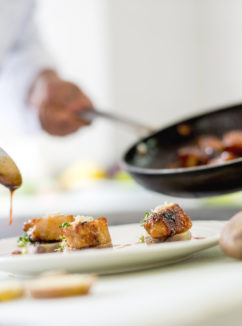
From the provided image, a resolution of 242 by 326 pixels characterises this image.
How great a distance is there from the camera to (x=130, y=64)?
4688mm

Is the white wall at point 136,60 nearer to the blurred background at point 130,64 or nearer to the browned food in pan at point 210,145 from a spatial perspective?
the blurred background at point 130,64

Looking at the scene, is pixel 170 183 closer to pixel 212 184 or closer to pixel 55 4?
pixel 212 184

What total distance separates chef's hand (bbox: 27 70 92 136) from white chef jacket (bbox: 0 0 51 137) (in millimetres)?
128

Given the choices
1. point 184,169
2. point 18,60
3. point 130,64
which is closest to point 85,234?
point 184,169

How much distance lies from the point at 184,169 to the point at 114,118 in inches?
13.8

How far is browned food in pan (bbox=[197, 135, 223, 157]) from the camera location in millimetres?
1169

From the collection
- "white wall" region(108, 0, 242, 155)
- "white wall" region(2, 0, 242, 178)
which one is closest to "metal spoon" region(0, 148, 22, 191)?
"white wall" region(2, 0, 242, 178)

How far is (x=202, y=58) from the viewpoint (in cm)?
504

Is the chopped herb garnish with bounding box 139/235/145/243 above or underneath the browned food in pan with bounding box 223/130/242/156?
underneath

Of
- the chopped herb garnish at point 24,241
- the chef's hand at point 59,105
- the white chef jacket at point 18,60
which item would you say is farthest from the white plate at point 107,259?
the white chef jacket at point 18,60

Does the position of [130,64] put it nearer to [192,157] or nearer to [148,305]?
[192,157]

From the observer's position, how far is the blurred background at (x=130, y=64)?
4.31 metres

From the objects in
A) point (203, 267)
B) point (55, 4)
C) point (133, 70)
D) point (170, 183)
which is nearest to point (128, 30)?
point (133, 70)

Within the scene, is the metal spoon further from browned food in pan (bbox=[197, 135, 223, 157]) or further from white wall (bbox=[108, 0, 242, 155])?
white wall (bbox=[108, 0, 242, 155])
